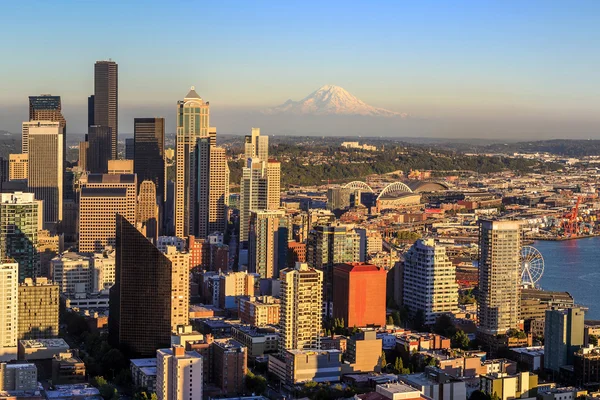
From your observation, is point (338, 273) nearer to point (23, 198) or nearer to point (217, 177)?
point (23, 198)

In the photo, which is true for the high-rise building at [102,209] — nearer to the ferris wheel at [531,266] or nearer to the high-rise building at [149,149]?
the high-rise building at [149,149]

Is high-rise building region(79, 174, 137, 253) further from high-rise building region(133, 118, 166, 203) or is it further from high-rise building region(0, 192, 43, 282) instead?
high-rise building region(133, 118, 166, 203)

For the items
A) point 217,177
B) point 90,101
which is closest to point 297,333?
point 217,177

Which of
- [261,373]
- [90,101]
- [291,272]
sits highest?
[90,101]

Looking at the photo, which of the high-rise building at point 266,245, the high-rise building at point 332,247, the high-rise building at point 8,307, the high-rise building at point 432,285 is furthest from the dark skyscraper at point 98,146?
the high-rise building at point 8,307

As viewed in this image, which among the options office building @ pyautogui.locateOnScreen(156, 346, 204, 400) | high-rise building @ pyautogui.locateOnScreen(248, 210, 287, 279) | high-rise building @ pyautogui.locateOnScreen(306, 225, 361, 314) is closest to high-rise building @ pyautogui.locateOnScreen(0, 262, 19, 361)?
office building @ pyautogui.locateOnScreen(156, 346, 204, 400)

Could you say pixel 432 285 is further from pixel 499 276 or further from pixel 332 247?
pixel 332 247

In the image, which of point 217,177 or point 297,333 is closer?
point 297,333
